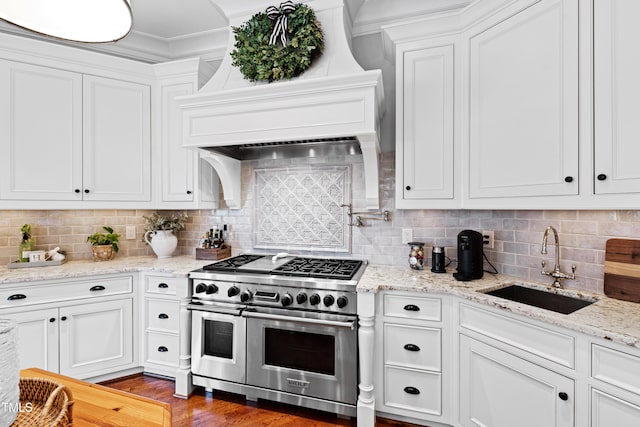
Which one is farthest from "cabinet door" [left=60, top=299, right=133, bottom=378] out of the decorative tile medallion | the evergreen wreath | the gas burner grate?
the evergreen wreath

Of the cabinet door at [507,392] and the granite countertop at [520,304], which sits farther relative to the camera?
the cabinet door at [507,392]

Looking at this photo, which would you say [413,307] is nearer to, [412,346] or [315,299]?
[412,346]

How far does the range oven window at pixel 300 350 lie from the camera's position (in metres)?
2.08

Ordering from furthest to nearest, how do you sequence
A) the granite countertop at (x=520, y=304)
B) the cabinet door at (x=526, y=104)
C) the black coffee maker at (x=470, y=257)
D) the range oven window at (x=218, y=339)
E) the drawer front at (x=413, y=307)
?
the range oven window at (x=218, y=339), the black coffee maker at (x=470, y=257), the drawer front at (x=413, y=307), the cabinet door at (x=526, y=104), the granite countertop at (x=520, y=304)

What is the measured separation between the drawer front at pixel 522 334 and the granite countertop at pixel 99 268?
1924 mm

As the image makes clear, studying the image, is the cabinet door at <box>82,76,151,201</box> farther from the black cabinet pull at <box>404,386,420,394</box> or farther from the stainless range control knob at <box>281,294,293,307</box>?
the black cabinet pull at <box>404,386,420,394</box>

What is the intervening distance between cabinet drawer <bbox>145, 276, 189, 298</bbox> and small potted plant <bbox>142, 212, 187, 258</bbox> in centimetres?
44

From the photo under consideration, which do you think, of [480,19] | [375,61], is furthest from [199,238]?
[480,19]

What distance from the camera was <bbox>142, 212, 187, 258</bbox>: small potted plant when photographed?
2.96 m

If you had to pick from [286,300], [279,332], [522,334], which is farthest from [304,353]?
[522,334]

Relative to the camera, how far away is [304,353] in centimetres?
213

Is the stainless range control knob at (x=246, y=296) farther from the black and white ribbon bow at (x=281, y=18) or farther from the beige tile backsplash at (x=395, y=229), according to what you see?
the black and white ribbon bow at (x=281, y=18)

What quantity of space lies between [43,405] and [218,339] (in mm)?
1663

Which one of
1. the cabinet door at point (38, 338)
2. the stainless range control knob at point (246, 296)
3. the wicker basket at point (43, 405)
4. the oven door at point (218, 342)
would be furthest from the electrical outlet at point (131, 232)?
the wicker basket at point (43, 405)
